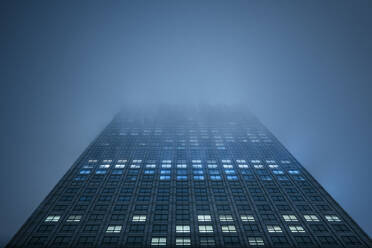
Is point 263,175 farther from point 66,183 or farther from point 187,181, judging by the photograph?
point 66,183

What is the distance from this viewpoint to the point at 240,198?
2461 inches

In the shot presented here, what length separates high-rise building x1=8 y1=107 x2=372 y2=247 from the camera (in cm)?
4881

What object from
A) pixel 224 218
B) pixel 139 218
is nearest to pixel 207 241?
pixel 224 218

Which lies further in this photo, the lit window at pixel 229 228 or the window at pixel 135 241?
the lit window at pixel 229 228

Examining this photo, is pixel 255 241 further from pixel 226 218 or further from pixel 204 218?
pixel 204 218

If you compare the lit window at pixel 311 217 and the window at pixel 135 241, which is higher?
the lit window at pixel 311 217

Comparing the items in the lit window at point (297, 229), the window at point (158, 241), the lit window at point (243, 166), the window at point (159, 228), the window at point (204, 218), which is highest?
the lit window at point (243, 166)

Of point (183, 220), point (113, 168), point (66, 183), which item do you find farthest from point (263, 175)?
point (66, 183)

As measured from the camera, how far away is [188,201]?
198ft

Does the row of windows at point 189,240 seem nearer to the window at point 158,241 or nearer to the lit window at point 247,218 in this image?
the window at point 158,241

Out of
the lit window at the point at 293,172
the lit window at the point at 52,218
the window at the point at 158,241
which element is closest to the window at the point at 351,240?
the lit window at the point at 293,172

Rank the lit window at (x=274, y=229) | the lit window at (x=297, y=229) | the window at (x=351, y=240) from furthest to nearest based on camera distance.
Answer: the lit window at (x=297, y=229)
the lit window at (x=274, y=229)
the window at (x=351, y=240)

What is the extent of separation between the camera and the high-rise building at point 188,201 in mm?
48812

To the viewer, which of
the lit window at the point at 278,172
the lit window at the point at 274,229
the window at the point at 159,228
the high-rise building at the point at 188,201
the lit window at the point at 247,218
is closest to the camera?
the high-rise building at the point at 188,201
